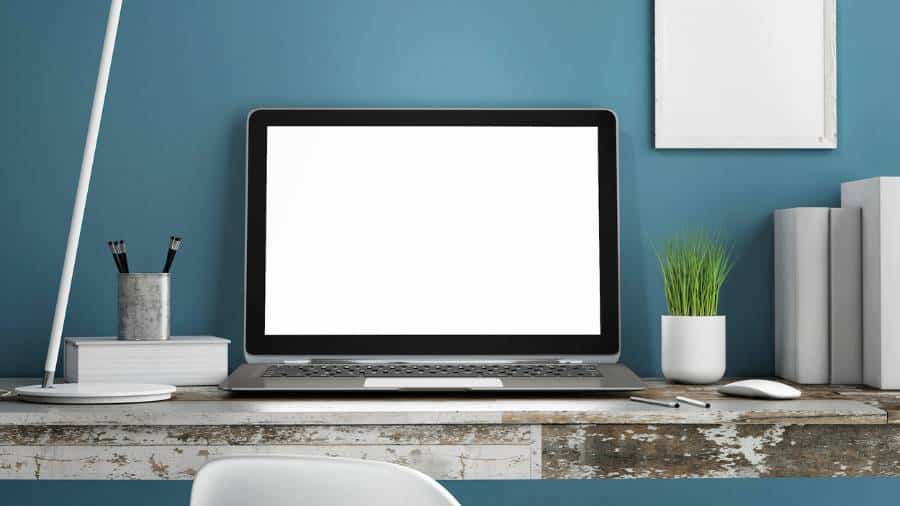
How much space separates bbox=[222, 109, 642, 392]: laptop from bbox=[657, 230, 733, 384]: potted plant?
10 cm

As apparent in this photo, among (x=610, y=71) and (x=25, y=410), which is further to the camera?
(x=610, y=71)

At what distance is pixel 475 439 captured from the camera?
1.21 meters

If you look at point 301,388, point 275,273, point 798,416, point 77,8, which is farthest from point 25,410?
point 798,416

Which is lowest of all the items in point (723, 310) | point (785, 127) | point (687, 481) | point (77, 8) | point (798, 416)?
point (687, 481)

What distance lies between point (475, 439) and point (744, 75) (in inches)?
37.1

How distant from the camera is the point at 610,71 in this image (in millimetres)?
1747

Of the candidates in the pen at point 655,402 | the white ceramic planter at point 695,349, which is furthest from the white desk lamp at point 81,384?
the white ceramic planter at point 695,349

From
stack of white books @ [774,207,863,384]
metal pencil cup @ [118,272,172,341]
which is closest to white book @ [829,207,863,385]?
stack of white books @ [774,207,863,384]

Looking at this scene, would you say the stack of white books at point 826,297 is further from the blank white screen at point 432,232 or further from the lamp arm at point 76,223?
the lamp arm at point 76,223

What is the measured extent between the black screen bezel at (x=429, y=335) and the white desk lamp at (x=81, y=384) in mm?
302

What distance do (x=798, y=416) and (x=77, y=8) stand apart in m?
1.44

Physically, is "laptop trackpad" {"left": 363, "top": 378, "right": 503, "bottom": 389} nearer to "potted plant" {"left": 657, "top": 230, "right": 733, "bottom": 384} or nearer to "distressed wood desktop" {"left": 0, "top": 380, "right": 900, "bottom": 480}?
"distressed wood desktop" {"left": 0, "top": 380, "right": 900, "bottom": 480}

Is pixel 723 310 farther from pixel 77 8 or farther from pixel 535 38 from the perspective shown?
pixel 77 8

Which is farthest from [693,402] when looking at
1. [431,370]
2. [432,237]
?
[432,237]
